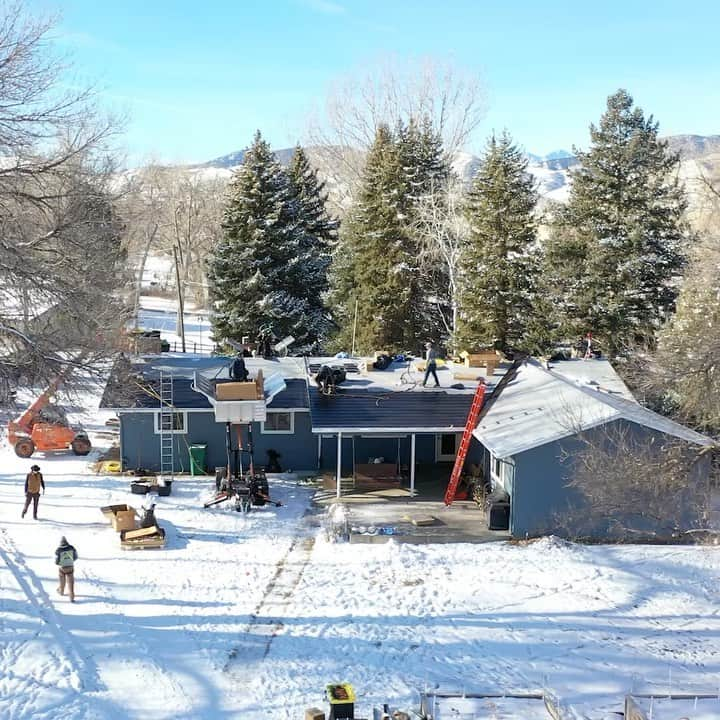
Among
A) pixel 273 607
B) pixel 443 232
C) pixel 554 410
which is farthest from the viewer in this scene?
pixel 443 232

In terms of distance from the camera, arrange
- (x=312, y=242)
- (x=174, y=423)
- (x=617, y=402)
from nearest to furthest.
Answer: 1. (x=617, y=402)
2. (x=174, y=423)
3. (x=312, y=242)

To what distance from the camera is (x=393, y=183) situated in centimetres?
3944

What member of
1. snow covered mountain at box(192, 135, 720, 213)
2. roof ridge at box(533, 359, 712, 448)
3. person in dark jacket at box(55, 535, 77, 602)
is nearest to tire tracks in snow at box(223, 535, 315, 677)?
person in dark jacket at box(55, 535, 77, 602)

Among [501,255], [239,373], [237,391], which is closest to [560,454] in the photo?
[237,391]

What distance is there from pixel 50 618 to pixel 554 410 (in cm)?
1345

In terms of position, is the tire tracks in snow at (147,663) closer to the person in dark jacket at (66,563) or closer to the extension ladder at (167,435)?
the person in dark jacket at (66,563)

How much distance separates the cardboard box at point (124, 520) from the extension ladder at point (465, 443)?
862cm

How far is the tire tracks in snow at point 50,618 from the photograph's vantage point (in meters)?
12.0

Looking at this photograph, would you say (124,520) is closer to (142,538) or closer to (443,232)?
(142,538)

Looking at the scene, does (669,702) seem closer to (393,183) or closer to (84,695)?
(84,695)

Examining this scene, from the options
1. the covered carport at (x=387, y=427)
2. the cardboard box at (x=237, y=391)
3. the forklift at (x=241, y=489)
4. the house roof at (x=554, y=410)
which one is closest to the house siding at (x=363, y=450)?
the covered carport at (x=387, y=427)

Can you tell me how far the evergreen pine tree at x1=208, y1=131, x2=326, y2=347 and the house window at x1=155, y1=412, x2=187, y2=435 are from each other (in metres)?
13.3

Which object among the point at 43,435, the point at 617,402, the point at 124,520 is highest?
the point at 617,402

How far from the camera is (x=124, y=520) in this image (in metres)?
18.1
